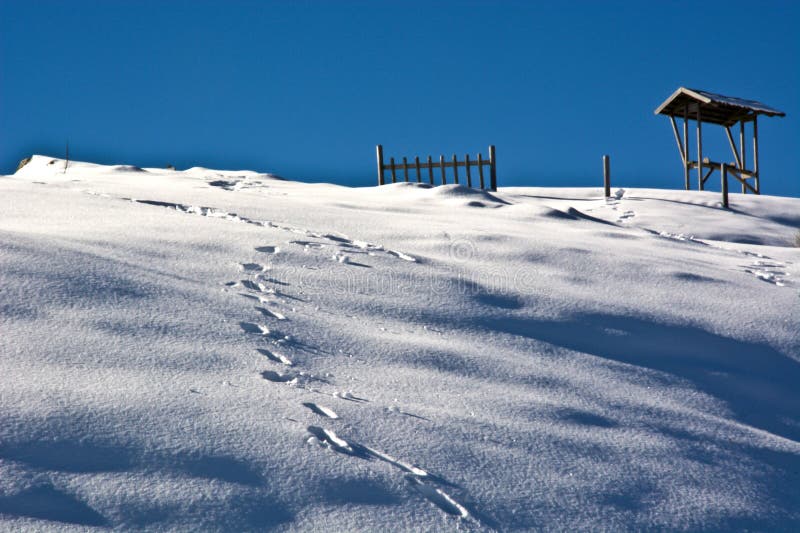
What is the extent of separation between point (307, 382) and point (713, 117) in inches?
701

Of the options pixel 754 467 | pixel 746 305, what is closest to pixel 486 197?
pixel 746 305

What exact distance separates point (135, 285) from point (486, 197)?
7.06 meters

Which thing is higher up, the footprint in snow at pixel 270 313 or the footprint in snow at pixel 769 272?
the footprint in snow at pixel 270 313

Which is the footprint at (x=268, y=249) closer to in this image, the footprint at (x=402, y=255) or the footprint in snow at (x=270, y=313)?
the footprint at (x=402, y=255)

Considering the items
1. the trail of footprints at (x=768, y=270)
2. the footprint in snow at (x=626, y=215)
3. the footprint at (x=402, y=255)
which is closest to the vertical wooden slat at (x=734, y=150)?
the footprint in snow at (x=626, y=215)

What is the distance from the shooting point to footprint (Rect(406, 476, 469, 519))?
86.9 inches

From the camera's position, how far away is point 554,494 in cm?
238

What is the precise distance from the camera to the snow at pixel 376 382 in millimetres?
2193

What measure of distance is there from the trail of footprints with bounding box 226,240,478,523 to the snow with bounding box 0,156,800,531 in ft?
0.04

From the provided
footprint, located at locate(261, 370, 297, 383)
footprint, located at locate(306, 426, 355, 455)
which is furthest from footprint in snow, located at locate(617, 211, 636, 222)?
footprint, located at locate(306, 426, 355, 455)

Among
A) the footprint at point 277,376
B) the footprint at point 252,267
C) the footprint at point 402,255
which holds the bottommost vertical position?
the footprint at point 277,376

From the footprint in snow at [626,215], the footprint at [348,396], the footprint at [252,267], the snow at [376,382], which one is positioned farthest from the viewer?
the footprint in snow at [626,215]

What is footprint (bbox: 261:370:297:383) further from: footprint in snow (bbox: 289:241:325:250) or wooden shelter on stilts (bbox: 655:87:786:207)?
wooden shelter on stilts (bbox: 655:87:786:207)

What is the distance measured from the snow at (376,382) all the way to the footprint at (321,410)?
0.01 meters
